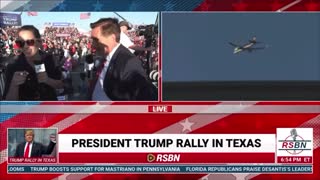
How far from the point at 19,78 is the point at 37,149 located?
60 centimetres

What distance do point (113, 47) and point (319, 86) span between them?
168 cm

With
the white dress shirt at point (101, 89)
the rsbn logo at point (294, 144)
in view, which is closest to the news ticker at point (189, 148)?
the rsbn logo at point (294, 144)

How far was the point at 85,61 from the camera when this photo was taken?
388cm

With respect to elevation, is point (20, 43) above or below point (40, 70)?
above

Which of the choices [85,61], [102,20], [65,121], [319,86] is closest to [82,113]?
[65,121]

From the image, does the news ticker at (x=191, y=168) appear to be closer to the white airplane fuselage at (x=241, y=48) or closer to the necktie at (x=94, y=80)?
the necktie at (x=94, y=80)

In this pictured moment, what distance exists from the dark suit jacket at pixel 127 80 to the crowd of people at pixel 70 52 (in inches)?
2.8

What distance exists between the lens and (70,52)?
389 centimetres

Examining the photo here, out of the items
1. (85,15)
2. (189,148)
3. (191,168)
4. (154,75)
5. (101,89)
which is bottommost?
(191,168)

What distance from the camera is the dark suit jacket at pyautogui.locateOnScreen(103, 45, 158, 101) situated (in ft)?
12.8

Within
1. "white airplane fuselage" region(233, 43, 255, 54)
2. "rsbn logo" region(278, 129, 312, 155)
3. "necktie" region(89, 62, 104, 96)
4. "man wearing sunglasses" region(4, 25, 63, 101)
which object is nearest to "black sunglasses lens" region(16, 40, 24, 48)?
"man wearing sunglasses" region(4, 25, 63, 101)

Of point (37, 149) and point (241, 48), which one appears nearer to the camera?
point (241, 48)

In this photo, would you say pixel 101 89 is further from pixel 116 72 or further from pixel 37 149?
pixel 37 149

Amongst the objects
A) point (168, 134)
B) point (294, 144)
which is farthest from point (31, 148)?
point (294, 144)
